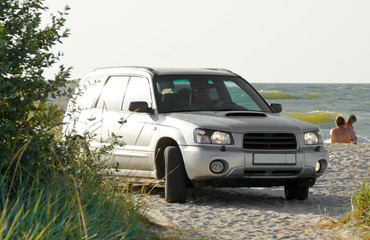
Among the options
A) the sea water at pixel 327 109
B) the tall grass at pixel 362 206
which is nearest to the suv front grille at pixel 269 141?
the tall grass at pixel 362 206

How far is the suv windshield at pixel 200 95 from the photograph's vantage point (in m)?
9.43

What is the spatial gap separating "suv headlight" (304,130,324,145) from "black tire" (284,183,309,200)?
2.18ft

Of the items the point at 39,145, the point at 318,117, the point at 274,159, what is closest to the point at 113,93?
the point at 274,159

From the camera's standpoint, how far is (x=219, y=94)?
1000cm

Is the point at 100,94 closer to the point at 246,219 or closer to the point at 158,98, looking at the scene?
the point at 158,98

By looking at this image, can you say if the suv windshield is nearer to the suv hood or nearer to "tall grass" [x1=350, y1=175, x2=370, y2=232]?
the suv hood

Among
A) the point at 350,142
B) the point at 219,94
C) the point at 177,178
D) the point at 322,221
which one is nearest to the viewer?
the point at 322,221

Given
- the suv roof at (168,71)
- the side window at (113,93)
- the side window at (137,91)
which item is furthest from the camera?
the side window at (113,93)

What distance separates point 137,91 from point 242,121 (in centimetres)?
173

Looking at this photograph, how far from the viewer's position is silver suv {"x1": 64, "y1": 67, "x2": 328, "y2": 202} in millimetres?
8477

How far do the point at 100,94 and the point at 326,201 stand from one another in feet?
11.7

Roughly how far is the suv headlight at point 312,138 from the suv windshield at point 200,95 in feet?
3.16

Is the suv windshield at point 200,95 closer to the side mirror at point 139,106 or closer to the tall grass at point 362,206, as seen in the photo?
the side mirror at point 139,106

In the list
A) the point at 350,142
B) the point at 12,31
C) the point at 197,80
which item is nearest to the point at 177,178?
the point at 197,80
